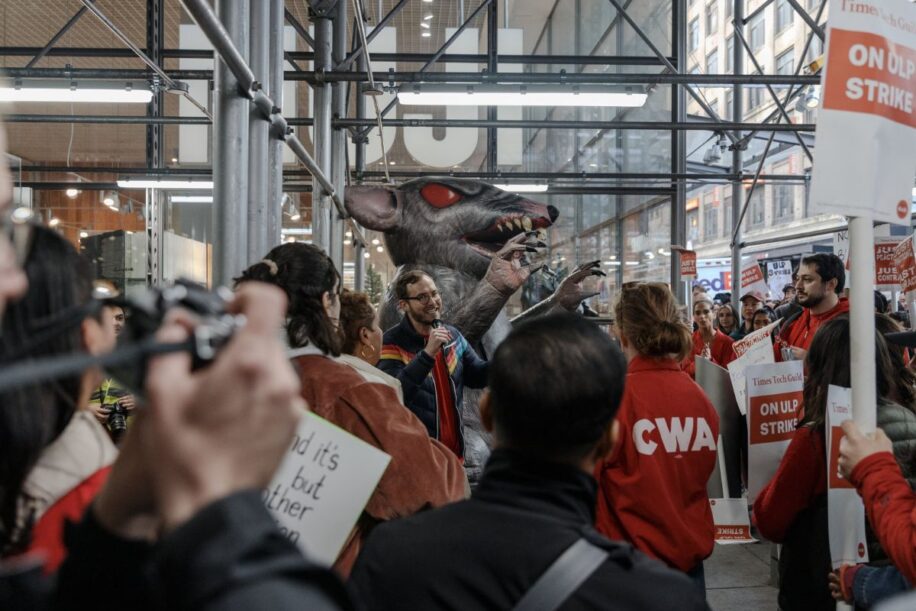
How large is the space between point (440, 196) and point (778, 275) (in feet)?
30.4

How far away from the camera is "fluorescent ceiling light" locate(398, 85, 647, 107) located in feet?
26.0

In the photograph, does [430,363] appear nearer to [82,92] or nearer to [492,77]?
[492,77]

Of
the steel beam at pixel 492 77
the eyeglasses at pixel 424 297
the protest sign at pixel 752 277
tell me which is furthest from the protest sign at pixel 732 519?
the protest sign at pixel 752 277

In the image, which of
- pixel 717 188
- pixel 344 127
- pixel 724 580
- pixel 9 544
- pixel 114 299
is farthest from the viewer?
pixel 717 188

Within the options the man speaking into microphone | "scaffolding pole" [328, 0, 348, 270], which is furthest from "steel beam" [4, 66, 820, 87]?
the man speaking into microphone

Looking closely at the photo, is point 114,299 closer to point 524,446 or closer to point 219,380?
point 219,380

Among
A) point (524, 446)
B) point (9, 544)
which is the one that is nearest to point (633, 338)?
point (524, 446)

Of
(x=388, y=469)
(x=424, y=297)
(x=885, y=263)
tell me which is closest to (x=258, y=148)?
(x=424, y=297)

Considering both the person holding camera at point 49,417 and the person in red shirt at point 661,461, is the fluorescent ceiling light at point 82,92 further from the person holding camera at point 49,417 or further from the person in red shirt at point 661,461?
the person holding camera at point 49,417

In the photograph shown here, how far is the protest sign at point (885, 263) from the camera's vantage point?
20.3ft

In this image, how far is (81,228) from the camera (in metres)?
13.6

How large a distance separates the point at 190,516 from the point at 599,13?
14479 millimetres

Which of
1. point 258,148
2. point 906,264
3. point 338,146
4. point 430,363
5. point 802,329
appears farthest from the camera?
point 338,146

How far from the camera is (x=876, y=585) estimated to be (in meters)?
1.92
